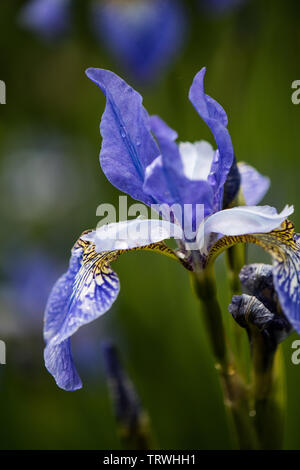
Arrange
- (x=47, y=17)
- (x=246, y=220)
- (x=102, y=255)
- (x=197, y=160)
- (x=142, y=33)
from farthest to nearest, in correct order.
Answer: (x=142, y=33), (x=47, y=17), (x=197, y=160), (x=102, y=255), (x=246, y=220)

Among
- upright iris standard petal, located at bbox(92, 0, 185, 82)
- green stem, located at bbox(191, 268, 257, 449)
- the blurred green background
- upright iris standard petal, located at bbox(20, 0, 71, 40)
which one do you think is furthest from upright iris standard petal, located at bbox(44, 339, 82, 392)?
upright iris standard petal, located at bbox(20, 0, 71, 40)

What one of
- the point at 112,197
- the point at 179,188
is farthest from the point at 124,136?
the point at 112,197

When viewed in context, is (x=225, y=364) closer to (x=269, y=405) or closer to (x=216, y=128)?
(x=269, y=405)

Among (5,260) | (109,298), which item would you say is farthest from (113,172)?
(5,260)

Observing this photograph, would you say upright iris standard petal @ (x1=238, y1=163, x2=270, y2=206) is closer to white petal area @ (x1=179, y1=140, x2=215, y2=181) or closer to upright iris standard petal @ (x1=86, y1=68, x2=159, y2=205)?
white petal area @ (x1=179, y1=140, x2=215, y2=181)

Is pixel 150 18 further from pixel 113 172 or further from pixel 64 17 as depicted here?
pixel 113 172

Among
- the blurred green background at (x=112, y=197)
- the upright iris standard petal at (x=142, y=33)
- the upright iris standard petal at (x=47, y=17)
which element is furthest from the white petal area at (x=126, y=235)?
the upright iris standard petal at (x=47, y=17)

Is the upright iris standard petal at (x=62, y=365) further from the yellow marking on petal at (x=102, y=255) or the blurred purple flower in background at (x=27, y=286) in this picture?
the blurred purple flower in background at (x=27, y=286)
